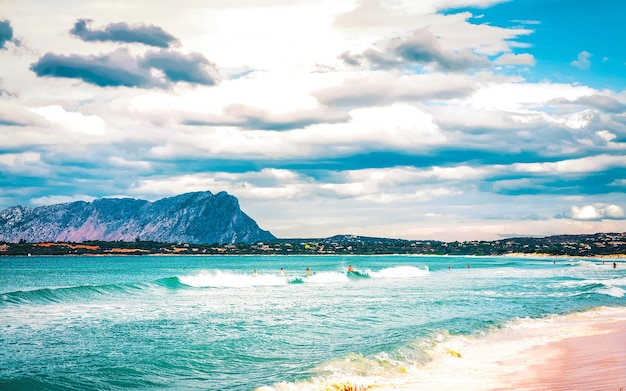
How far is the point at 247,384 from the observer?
1694 centimetres

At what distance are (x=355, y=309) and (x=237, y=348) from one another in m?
15.5

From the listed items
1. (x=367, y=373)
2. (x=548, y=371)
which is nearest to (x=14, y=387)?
(x=367, y=373)

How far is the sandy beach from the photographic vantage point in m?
16.1

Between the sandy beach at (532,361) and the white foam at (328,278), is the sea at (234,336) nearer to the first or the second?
the sandy beach at (532,361)

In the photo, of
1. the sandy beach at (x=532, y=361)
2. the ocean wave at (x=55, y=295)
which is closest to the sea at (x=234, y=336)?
the ocean wave at (x=55, y=295)

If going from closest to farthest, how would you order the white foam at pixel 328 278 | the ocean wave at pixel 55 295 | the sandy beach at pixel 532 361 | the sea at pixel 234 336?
1. the sandy beach at pixel 532 361
2. the sea at pixel 234 336
3. the ocean wave at pixel 55 295
4. the white foam at pixel 328 278

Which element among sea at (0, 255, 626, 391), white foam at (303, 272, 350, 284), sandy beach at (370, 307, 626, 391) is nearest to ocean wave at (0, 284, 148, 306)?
sea at (0, 255, 626, 391)

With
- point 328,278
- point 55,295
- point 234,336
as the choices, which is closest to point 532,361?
point 234,336

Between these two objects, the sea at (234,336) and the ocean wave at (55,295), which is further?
the ocean wave at (55,295)

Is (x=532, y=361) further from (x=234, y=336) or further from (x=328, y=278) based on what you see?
(x=328, y=278)

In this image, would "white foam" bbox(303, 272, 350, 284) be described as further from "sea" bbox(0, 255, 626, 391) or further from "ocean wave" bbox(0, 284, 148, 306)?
"sea" bbox(0, 255, 626, 391)

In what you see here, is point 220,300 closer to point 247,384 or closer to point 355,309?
point 355,309

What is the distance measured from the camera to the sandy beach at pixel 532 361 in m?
16.1

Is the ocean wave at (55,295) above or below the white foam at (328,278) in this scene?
above
